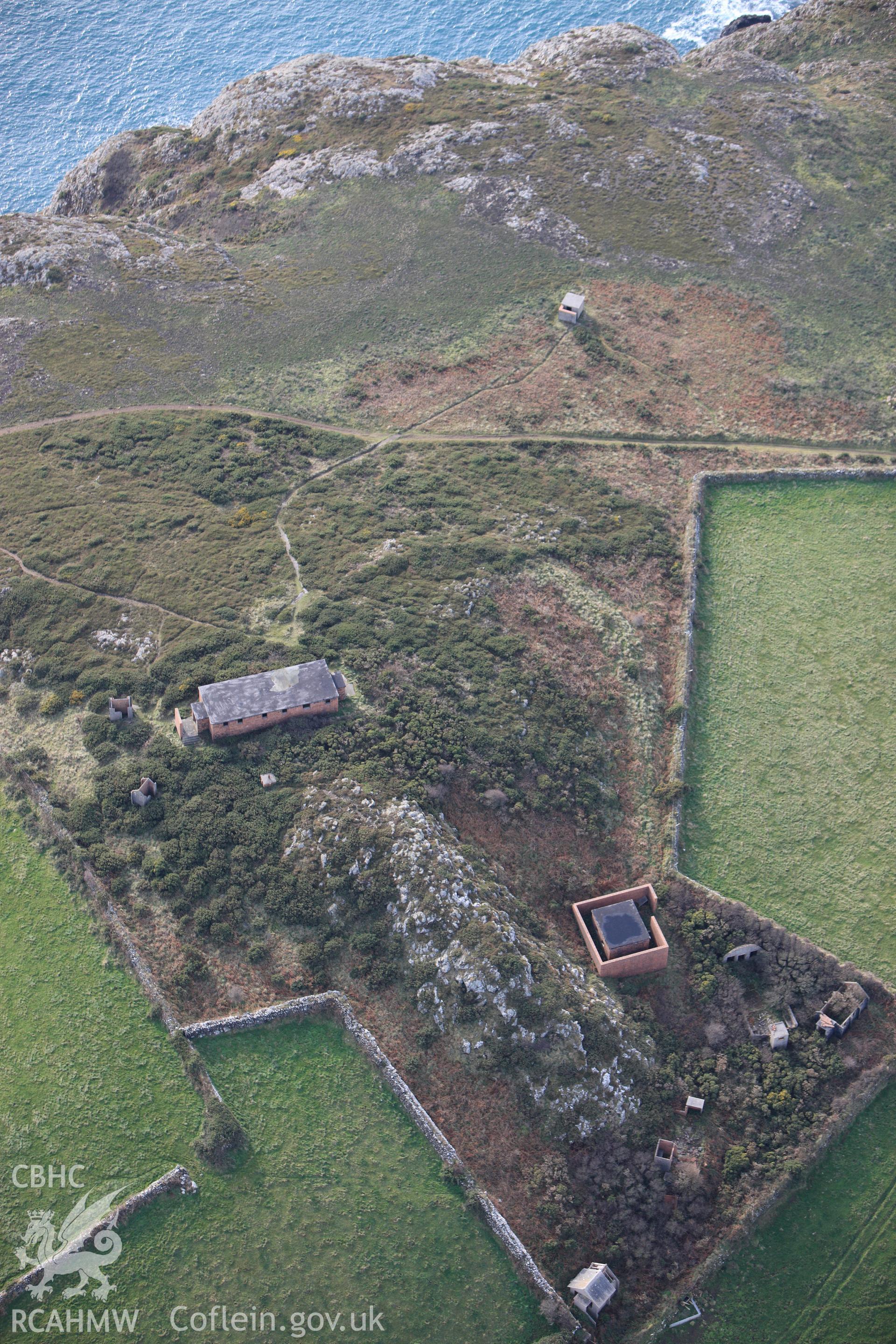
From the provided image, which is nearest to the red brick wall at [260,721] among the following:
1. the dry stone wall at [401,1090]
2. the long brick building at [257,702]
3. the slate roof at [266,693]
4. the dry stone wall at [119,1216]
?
the long brick building at [257,702]

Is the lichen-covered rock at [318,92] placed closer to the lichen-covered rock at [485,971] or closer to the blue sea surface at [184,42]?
the blue sea surface at [184,42]

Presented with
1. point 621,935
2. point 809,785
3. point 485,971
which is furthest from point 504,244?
point 485,971

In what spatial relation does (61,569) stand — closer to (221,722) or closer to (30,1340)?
(221,722)

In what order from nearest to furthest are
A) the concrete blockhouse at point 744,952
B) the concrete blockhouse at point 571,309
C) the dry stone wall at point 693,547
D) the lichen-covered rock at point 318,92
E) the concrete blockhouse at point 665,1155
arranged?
the concrete blockhouse at point 665,1155
the concrete blockhouse at point 744,952
the dry stone wall at point 693,547
the concrete blockhouse at point 571,309
the lichen-covered rock at point 318,92

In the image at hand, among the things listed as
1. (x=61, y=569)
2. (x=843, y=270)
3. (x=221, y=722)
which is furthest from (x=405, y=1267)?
(x=843, y=270)

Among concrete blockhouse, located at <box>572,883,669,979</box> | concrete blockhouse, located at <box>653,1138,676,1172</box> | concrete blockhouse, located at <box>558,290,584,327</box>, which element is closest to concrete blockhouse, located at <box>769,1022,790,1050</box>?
concrete blockhouse, located at <box>572,883,669,979</box>
